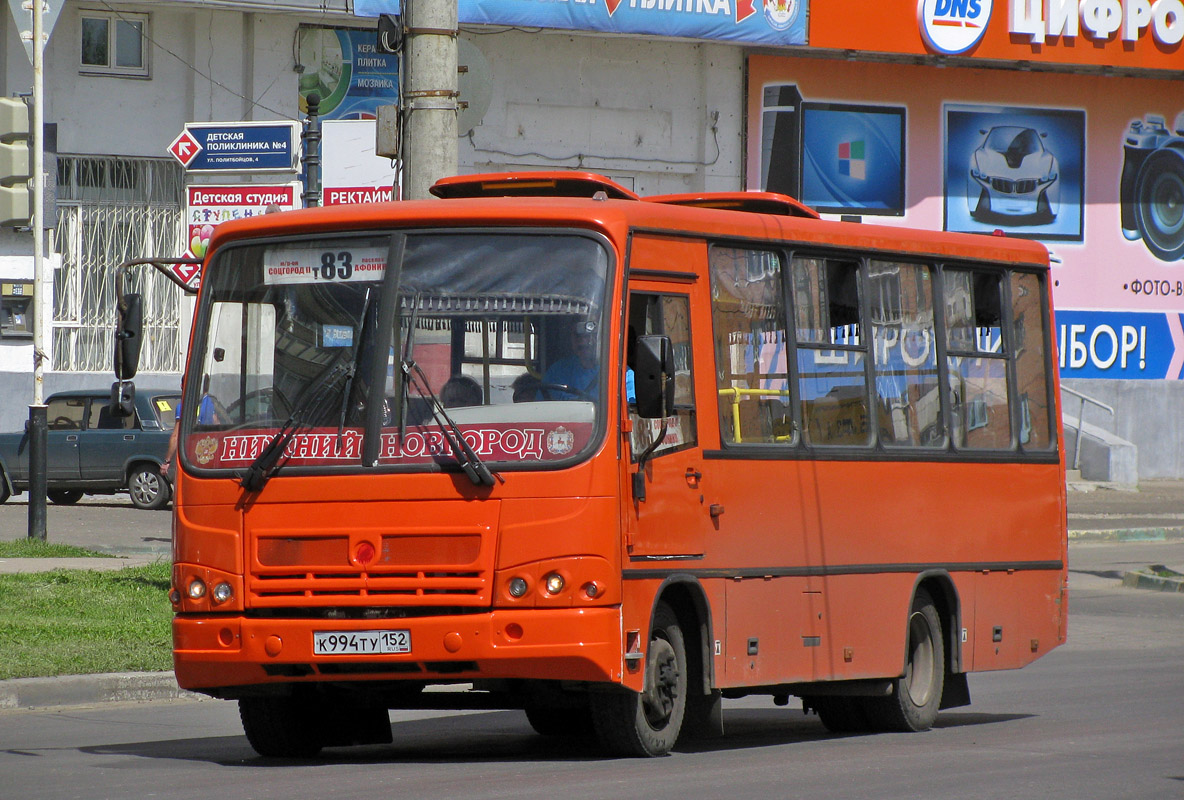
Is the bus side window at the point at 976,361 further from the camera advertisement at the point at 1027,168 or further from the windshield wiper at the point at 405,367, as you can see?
the camera advertisement at the point at 1027,168

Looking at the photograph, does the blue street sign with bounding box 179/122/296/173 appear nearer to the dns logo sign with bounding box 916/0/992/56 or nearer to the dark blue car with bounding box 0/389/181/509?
the dark blue car with bounding box 0/389/181/509

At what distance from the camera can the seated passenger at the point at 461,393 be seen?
836cm

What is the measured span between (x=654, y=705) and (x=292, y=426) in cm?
208

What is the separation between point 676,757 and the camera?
8789 millimetres

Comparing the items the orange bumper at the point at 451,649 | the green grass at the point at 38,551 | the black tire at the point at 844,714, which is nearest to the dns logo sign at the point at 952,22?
the green grass at the point at 38,551

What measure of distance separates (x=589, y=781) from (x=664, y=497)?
144cm

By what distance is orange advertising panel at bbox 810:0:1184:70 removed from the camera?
32.2 m

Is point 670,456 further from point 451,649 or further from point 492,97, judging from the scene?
point 492,97

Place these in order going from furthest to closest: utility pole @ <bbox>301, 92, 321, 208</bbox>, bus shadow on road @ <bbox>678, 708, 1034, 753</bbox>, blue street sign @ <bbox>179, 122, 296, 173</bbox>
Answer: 1. utility pole @ <bbox>301, 92, 321, 208</bbox>
2. blue street sign @ <bbox>179, 122, 296, 173</bbox>
3. bus shadow on road @ <bbox>678, 708, 1034, 753</bbox>

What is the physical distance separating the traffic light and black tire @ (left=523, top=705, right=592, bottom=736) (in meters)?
7.90

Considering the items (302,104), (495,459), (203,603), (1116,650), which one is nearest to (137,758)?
(203,603)

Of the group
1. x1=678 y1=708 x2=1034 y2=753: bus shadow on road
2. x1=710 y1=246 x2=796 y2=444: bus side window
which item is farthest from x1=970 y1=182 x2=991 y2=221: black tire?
x1=710 y1=246 x2=796 y2=444: bus side window

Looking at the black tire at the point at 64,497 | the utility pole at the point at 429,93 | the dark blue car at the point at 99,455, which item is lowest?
the black tire at the point at 64,497

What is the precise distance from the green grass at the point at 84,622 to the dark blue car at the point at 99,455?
8815mm
